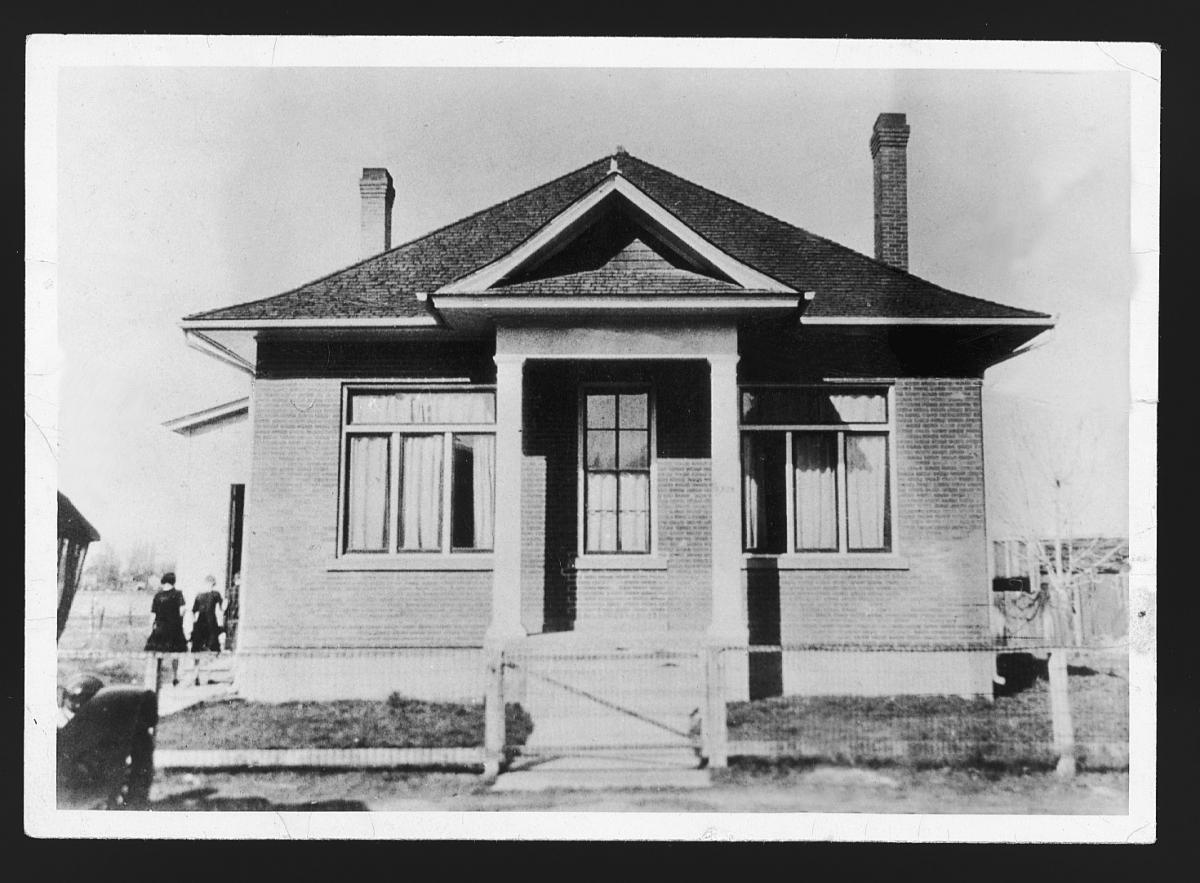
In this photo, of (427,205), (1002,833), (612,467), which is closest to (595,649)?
(612,467)

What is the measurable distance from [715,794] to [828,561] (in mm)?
2936

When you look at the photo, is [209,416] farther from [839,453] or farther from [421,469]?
[839,453]

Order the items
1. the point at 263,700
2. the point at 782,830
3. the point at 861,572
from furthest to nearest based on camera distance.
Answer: the point at 861,572
the point at 263,700
the point at 782,830

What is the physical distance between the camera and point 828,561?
9.41 meters

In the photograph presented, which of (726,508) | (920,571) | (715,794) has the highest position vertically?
(726,508)

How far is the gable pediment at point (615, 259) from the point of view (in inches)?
342

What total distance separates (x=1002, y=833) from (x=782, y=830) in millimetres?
1696

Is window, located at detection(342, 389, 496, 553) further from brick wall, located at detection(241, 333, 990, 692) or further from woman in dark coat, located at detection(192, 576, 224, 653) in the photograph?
woman in dark coat, located at detection(192, 576, 224, 653)

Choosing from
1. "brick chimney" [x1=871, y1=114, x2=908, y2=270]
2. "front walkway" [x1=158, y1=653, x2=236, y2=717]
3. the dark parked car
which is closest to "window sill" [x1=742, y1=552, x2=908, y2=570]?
"brick chimney" [x1=871, y1=114, x2=908, y2=270]

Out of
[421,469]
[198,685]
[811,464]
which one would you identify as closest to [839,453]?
[811,464]

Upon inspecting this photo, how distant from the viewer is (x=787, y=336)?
952cm

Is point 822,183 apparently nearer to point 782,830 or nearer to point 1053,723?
point 1053,723

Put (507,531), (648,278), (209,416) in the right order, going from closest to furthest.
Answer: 1. (507,531)
2. (648,278)
3. (209,416)

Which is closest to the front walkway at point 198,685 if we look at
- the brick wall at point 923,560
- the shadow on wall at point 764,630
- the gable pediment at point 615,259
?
the gable pediment at point 615,259
